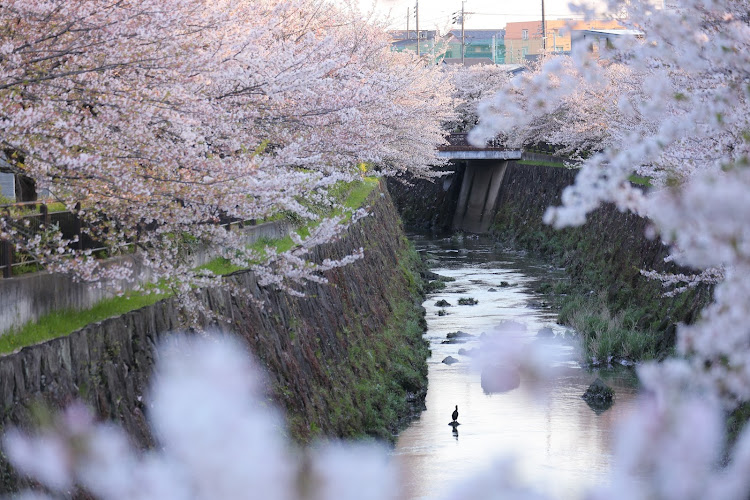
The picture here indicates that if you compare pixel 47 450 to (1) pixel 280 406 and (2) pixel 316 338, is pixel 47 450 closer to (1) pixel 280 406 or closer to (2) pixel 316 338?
(1) pixel 280 406

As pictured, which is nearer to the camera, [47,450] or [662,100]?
[662,100]

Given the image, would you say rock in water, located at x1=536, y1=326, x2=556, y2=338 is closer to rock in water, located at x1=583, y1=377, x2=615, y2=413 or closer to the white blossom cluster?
rock in water, located at x1=583, y1=377, x2=615, y2=413

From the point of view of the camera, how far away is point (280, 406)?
1172 cm

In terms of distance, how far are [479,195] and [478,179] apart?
145 centimetres

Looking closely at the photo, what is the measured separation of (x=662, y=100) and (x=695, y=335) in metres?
2.13

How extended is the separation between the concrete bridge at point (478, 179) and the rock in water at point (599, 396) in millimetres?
32556

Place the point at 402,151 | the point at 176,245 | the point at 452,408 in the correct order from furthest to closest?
the point at 402,151, the point at 452,408, the point at 176,245

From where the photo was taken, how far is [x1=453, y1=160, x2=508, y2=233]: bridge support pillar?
53.8 meters

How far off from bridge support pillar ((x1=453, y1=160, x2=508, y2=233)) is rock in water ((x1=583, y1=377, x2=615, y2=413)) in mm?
34220

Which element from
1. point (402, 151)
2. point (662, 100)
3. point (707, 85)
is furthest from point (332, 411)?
point (402, 151)

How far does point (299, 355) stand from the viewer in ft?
45.1

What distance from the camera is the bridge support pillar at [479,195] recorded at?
177 ft

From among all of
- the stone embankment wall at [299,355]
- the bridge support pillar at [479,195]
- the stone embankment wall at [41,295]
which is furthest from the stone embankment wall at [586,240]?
the stone embankment wall at [41,295]

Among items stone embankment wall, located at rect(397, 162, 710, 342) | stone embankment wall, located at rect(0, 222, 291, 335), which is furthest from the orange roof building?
stone embankment wall, located at rect(0, 222, 291, 335)
